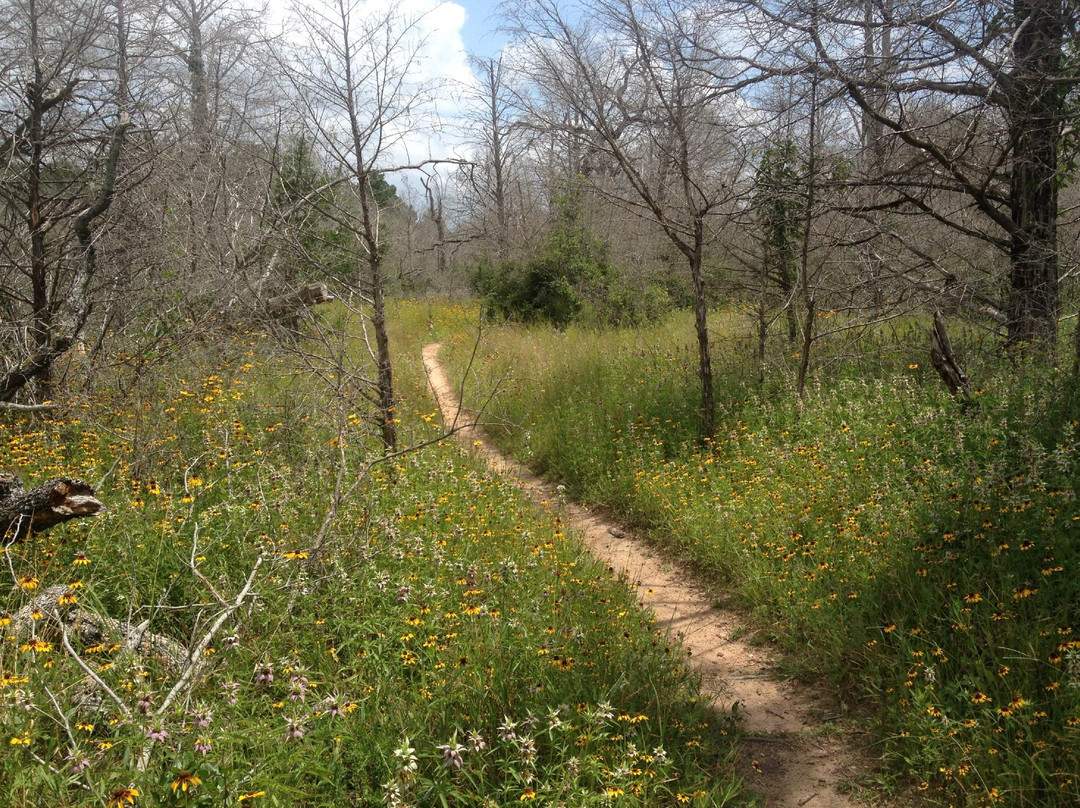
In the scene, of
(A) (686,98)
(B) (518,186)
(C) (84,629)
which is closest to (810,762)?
(C) (84,629)

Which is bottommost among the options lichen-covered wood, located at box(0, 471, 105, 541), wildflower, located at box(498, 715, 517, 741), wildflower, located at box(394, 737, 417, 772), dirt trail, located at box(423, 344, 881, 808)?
dirt trail, located at box(423, 344, 881, 808)

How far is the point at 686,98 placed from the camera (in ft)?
23.2

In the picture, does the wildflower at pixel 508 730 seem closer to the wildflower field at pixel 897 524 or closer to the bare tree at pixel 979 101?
the wildflower field at pixel 897 524

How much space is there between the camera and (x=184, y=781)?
218 cm

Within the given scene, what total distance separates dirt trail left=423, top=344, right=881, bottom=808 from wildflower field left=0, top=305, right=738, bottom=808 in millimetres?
257

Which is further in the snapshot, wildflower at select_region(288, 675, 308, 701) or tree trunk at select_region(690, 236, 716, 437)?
tree trunk at select_region(690, 236, 716, 437)

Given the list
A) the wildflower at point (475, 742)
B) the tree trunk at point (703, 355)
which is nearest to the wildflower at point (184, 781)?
the wildflower at point (475, 742)

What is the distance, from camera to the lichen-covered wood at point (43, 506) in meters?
3.57

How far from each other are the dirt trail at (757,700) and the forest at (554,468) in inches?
4.3

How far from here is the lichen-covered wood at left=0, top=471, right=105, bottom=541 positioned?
11.7 ft

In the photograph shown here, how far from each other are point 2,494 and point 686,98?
21.0 feet

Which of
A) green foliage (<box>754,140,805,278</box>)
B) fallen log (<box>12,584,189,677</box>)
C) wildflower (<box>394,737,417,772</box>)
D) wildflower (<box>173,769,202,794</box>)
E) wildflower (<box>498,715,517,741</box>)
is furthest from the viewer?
green foliage (<box>754,140,805,278</box>)

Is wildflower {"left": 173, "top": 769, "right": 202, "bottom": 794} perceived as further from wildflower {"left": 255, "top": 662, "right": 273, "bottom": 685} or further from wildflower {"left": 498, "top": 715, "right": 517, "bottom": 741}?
wildflower {"left": 498, "top": 715, "right": 517, "bottom": 741}

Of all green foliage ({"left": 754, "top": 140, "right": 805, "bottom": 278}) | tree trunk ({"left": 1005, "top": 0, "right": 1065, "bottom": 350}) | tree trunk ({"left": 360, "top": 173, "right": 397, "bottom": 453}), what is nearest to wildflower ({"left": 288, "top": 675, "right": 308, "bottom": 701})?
tree trunk ({"left": 360, "top": 173, "right": 397, "bottom": 453})
